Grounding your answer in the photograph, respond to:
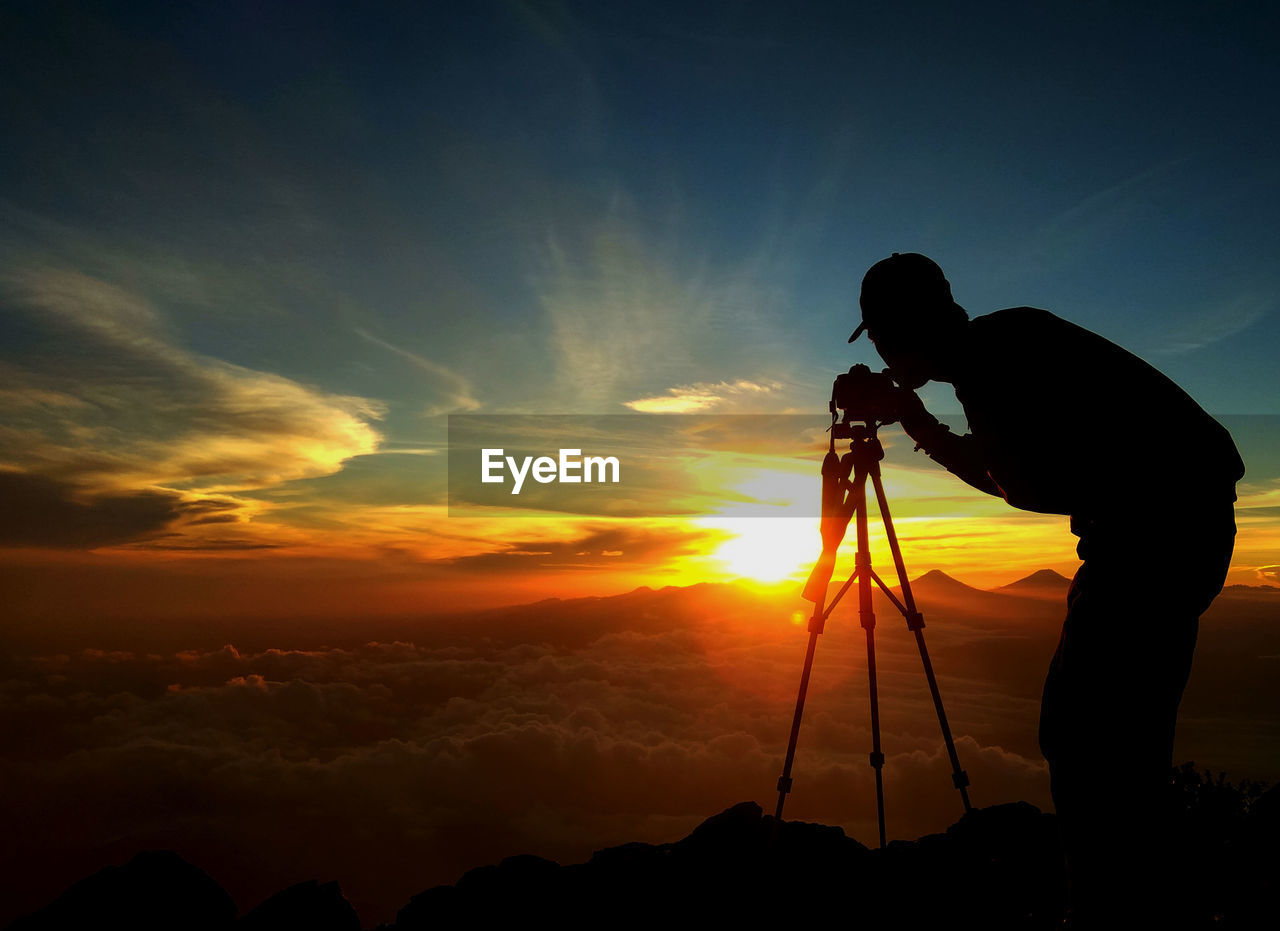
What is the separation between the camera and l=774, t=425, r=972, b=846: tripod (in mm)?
4699

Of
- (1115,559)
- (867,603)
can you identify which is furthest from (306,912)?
(1115,559)

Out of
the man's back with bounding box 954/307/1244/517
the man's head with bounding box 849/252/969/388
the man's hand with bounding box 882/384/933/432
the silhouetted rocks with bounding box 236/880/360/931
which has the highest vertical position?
the man's head with bounding box 849/252/969/388

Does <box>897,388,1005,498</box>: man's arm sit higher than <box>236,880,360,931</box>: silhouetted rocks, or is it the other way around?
<box>897,388,1005,498</box>: man's arm

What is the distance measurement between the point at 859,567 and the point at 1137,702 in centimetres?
252

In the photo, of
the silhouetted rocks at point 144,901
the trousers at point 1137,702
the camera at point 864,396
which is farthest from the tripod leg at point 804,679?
the silhouetted rocks at point 144,901

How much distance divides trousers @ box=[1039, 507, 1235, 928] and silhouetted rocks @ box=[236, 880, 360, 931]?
1316 cm

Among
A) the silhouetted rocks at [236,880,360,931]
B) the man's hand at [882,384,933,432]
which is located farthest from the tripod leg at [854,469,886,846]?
the silhouetted rocks at [236,880,360,931]

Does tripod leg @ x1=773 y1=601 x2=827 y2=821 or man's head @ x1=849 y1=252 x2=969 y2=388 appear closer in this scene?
man's head @ x1=849 y1=252 x2=969 y2=388

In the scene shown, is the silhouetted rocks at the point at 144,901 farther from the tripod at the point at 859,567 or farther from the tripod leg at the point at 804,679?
the tripod at the point at 859,567

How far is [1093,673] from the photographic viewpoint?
2830 millimetres

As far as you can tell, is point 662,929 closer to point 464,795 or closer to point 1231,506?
point 1231,506

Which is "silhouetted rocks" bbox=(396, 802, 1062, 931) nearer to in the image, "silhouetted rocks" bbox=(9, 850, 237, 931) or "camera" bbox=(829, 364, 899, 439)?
"camera" bbox=(829, 364, 899, 439)

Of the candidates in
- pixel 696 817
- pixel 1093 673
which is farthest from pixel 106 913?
pixel 696 817

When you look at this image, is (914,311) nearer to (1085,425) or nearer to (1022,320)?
(1022,320)
